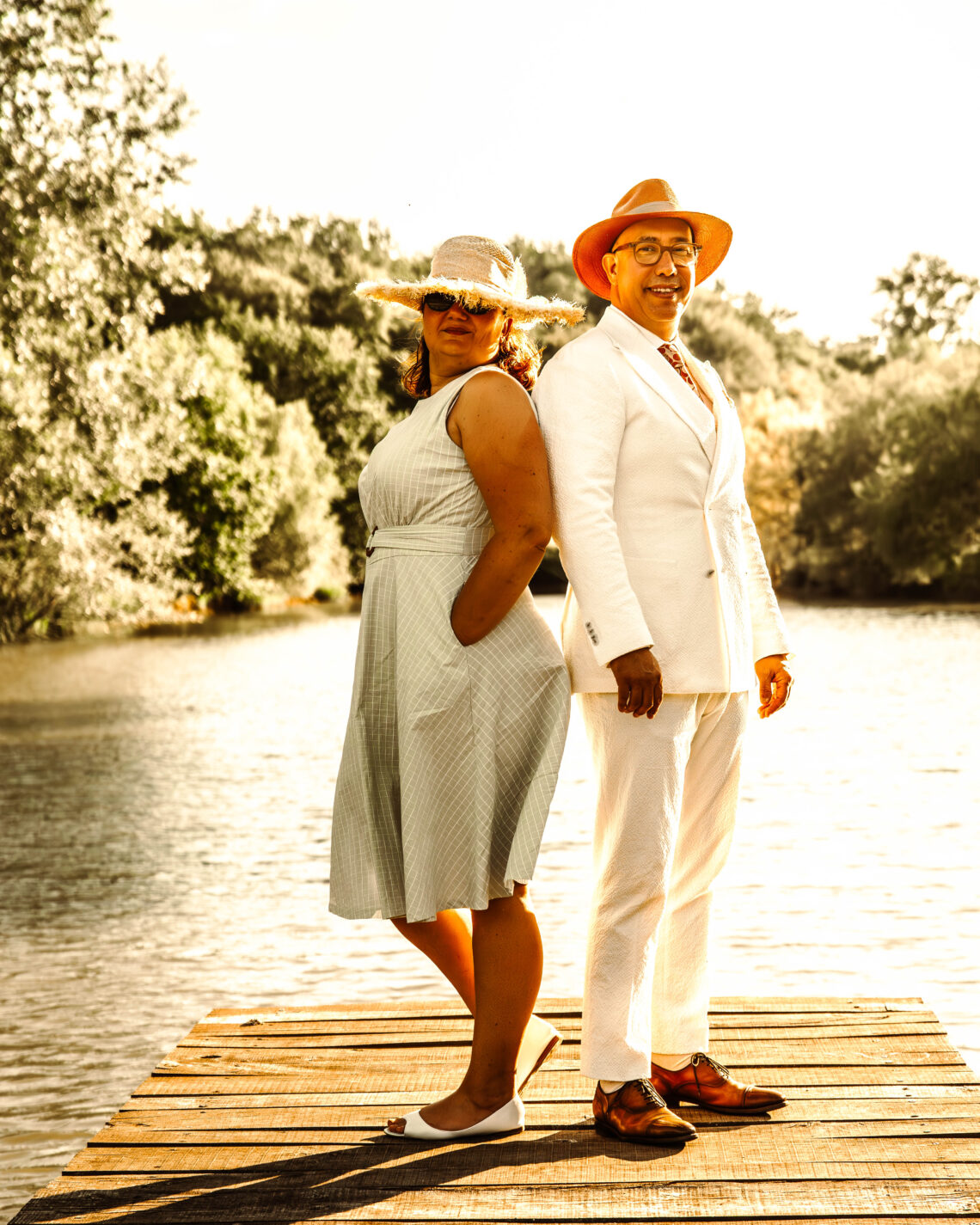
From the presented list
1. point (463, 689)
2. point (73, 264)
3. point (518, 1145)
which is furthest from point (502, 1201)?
point (73, 264)

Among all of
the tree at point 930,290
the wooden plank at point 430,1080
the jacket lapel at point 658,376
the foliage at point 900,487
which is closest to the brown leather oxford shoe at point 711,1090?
the wooden plank at point 430,1080

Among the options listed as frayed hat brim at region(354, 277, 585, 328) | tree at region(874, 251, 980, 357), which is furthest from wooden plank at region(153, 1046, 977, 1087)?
tree at region(874, 251, 980, 357)

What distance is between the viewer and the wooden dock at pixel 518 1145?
2807 mm

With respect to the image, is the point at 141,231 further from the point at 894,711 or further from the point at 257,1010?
the point at 257,1010

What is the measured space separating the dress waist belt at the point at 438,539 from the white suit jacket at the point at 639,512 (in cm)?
16

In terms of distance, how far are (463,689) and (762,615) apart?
74cm

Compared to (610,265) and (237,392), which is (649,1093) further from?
(237,392)

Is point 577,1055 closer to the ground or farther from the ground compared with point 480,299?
closer to the ground

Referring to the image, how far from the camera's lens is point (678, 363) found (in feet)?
11.0

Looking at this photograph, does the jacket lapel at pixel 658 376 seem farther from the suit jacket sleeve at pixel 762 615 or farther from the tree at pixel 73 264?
the tree at pixel 73 264

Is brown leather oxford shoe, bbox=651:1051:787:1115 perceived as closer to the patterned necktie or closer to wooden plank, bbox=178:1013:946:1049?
wooden plank, bbox=178:1013:946:1049

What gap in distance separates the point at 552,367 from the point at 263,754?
10840mm

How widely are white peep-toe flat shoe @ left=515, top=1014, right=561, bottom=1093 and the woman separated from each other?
0.10 meters

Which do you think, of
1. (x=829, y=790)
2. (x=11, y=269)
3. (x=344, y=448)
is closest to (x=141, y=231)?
(x=11, y=269)
